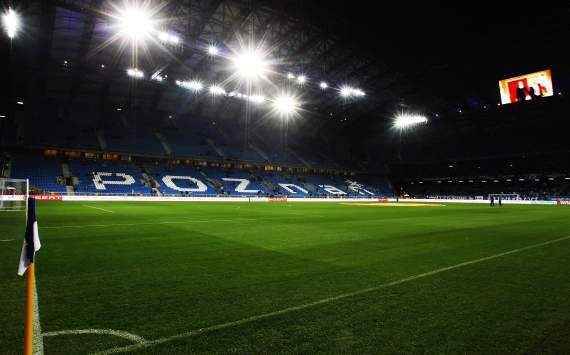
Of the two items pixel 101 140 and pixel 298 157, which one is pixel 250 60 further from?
pixel 298 157

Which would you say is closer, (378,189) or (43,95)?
(43,95)

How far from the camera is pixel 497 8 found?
85.2ft

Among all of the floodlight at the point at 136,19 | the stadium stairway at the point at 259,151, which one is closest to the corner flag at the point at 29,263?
the floodlight at the point at 136,19

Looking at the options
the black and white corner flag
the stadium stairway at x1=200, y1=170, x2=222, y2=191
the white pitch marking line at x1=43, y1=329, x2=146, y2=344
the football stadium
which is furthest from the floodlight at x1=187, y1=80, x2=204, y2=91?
the black and white corner flag

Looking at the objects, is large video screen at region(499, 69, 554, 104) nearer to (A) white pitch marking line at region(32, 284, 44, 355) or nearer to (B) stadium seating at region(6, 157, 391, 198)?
(B) stadium seating at region(6, 157, 391, 198)

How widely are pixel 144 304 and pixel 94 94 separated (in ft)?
168

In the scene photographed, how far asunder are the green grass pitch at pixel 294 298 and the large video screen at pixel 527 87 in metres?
33.5

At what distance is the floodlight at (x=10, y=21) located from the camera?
2261 cm

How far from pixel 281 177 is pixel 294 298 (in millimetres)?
53321

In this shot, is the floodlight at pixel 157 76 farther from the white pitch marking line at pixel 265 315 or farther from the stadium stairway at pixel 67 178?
the white pitch marking line at pixel 265 315

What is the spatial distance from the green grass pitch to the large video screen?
33530mm

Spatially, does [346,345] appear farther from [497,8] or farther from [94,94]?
[94,94]

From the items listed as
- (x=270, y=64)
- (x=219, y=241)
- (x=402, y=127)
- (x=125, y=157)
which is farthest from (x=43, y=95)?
(x=402, y=127)

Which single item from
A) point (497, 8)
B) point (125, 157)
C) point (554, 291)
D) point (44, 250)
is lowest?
point (554, 291)
